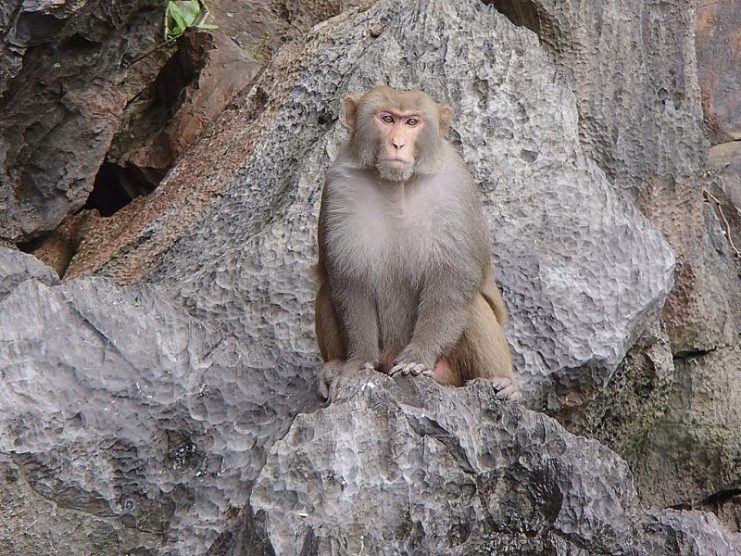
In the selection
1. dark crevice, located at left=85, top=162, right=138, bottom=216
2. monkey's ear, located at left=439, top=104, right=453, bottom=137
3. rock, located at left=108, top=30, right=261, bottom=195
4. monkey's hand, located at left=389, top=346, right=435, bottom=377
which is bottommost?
dark crevice, located at left=85, top=162, right=138, bottom=216

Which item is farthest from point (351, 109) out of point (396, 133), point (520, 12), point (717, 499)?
point (717, 499)

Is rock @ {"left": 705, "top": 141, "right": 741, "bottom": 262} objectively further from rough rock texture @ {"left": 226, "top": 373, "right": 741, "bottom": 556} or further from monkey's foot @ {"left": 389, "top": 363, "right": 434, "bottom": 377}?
rough rock texture @ {"left": 226, "top": 373, "right": 741, "bottom": 556}

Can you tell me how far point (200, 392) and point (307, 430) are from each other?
1.00 m

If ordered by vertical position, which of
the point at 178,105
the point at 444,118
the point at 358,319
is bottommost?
the point at 178,105

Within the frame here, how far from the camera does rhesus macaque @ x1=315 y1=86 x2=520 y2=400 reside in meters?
5.07

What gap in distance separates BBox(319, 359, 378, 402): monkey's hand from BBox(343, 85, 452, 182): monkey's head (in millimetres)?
830

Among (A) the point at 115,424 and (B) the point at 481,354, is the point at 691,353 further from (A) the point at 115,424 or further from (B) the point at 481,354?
(A) the point at 115,424

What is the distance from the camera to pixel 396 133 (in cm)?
499

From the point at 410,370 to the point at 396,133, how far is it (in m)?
1.04

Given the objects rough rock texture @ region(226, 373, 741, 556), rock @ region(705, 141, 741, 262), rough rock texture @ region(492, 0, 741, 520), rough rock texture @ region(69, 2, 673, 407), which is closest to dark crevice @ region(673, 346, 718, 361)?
rough rock texture @ region(492, 0, 741, 520)

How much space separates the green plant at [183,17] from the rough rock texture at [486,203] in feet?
3.64

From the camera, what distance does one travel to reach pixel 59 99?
6.82m

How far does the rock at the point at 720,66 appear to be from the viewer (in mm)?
9023

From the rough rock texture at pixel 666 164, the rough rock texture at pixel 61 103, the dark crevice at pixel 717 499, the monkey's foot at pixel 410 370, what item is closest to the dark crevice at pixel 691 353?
the rough rock texture at pixel 666 164
